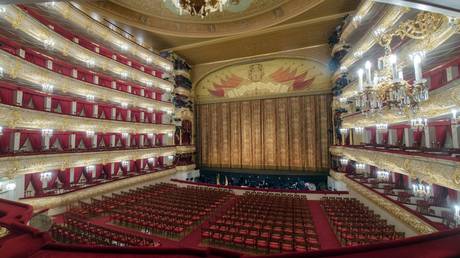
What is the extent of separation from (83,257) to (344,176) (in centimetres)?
1831

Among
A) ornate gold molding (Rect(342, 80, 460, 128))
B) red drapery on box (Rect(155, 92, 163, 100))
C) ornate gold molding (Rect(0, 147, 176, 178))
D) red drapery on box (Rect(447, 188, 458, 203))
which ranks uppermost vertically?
red drapery on box (Rect(155, 92, 163, 100))

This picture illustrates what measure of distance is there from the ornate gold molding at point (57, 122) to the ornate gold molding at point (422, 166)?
16940 mm

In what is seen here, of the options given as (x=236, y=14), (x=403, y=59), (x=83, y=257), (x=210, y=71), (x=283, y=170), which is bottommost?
(x=283, y=170)

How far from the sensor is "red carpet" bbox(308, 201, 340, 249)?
322 inches

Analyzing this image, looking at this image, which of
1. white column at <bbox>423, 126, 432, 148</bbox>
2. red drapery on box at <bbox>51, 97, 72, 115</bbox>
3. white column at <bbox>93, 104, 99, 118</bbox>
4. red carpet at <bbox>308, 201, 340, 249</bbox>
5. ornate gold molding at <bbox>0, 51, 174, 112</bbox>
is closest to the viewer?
red carpet at <bbox>308, 201, 340, 249</bbox>

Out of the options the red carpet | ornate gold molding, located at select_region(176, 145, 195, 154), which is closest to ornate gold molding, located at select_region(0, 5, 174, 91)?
ornate gold molding, located at select_region(176, 145, 195, 154)

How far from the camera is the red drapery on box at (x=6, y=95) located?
11.4 m

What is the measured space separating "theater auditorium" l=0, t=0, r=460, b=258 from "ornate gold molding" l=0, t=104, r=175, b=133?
0.09m

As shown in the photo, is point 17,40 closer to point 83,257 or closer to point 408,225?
point 83,257

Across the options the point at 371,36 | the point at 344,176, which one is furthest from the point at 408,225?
the point at 371,36

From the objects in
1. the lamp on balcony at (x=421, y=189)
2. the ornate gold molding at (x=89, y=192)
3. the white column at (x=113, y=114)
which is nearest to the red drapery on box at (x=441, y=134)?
the lamp on balcony at (x=421, y=189)

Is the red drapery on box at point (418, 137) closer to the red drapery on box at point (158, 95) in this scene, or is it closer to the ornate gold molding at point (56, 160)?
the ornate gold molding at point (56, 160)

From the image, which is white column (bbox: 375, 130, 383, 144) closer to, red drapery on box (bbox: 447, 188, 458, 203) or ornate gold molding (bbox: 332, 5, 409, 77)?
ornate gold molding (bbox: 332, 5, 409, 77)

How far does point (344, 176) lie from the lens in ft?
54.3
